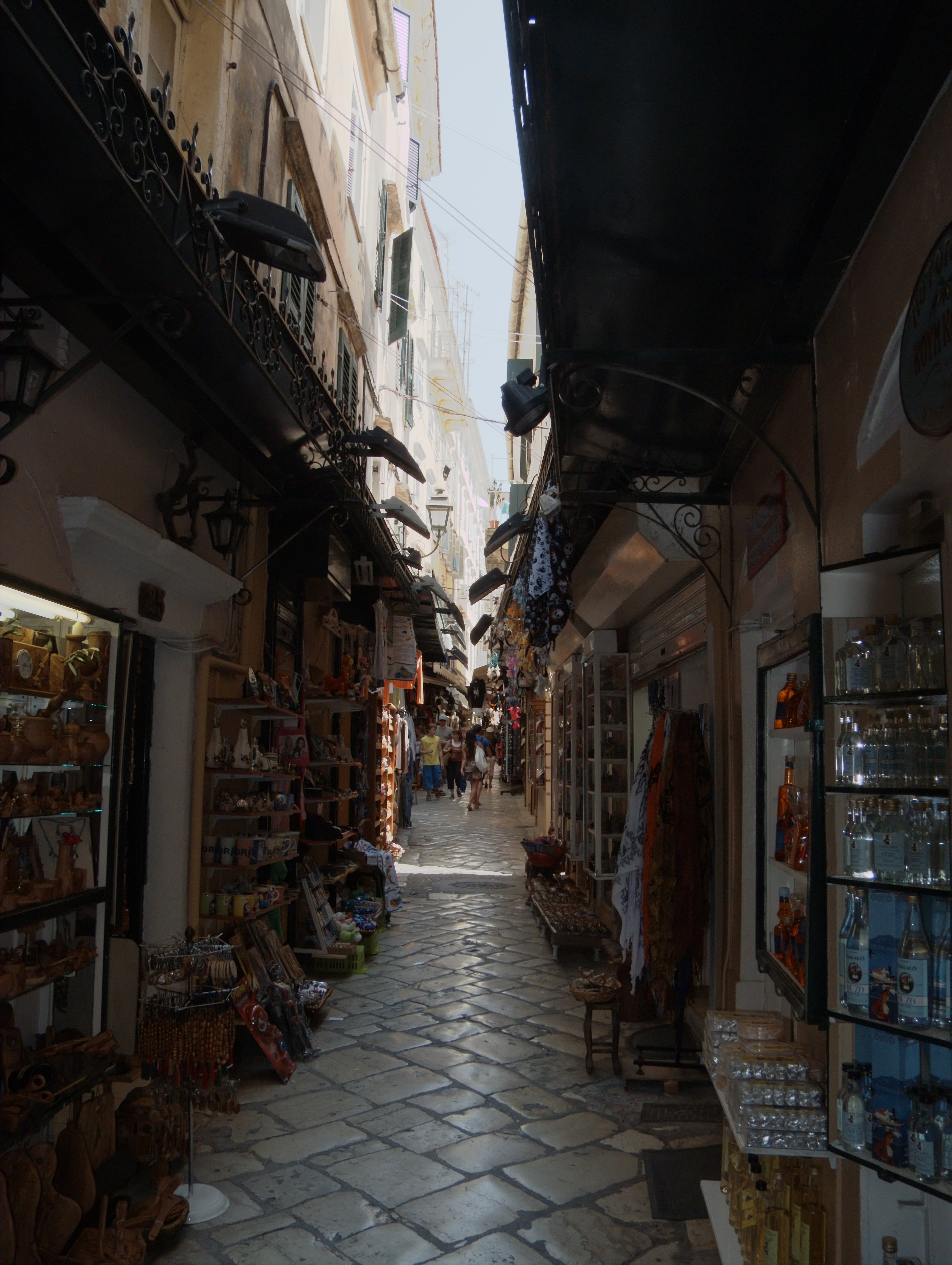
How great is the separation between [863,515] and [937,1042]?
5.21 feet

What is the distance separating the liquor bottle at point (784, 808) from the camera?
4059mm

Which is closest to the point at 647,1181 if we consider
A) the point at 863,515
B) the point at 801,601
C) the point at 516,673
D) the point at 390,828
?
the point at 801,601

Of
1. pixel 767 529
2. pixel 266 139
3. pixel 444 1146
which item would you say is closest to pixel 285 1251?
pixel 444 1146

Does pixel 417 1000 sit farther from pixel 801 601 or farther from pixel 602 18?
pixel 602 18

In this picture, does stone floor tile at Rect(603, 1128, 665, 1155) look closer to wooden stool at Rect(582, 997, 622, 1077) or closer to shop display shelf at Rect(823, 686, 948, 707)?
wooden stool at Rect(582, 997, 622, 1077)

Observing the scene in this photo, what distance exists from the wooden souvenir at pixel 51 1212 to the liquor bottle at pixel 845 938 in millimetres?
2798

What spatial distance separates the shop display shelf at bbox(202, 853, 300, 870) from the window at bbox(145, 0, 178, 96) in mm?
4828

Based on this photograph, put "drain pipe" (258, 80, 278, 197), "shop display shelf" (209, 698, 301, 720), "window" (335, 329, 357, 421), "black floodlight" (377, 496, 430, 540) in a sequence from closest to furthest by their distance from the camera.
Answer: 1. "shop display shelf" (209, 698, 301, 720)
2. "drain pipe" (258, 80, 278, 197)
3. "black floodlight" (377, 496, 430, 540)
4. "window" (335, 329, 357, 421)

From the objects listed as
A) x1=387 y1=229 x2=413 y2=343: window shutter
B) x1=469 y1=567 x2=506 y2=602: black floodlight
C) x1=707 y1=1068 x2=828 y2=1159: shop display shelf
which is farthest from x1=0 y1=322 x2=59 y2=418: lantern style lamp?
x1=387 y1=229 x2=413 y2=343: window shutter

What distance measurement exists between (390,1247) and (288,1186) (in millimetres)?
709

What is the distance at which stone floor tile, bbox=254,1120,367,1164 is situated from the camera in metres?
4.36

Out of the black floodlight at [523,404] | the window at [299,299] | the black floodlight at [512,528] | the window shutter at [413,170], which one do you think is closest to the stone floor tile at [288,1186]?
the black floodlight at [523,404]

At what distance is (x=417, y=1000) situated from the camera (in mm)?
7020

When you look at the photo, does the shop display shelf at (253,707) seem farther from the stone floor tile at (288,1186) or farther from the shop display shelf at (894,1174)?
the shop display shelf at (894,1174)
